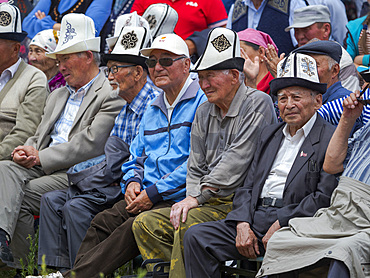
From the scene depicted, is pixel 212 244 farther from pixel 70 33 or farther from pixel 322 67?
pixel 70 33

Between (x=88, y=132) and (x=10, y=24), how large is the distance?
199 cm

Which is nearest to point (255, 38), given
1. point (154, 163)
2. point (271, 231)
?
point (154, 163)

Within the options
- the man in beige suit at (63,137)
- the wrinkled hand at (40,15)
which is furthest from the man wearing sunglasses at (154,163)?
the wrinkled hand at (40,15)

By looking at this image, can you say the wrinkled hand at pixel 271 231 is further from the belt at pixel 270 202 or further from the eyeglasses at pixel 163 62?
the eyeglasses at pixel 163 62

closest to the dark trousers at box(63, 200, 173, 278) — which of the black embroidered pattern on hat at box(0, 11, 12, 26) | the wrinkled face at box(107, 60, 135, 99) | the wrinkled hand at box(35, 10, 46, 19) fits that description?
the wrinkled face at box(107, 60, 135, 99)

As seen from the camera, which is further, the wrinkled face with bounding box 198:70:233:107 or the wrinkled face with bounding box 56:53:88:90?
the wrinkled face with bounding box 56:53:88:90

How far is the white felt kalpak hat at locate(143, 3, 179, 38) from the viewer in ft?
22.8

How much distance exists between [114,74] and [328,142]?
2499 millimetres

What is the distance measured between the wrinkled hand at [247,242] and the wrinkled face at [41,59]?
15.4ft

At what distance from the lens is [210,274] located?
4371 mm

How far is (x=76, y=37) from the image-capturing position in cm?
682

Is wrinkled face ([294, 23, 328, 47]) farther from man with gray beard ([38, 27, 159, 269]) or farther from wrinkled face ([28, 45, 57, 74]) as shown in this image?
wrinkled face ([28, 45, 57, 74])

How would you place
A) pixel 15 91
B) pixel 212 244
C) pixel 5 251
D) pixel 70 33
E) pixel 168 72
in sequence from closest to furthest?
pixel 212 244 < pixel 168 72 < pixel 5 251 < pixel 70 33 < pixel 15 91

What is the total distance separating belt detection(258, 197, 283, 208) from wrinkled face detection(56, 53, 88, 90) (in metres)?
2.90
